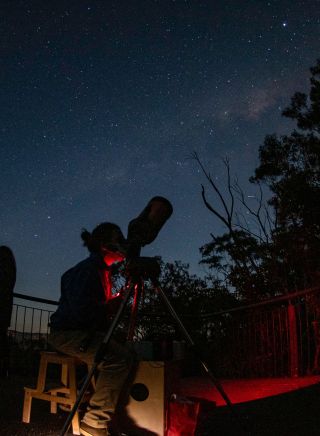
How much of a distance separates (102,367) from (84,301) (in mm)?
450

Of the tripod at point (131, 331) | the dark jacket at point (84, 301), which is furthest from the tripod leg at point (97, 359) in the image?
the dark jacket at point (84, 301)

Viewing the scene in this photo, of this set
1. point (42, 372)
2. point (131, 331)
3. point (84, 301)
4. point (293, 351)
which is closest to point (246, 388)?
point (293, 351)

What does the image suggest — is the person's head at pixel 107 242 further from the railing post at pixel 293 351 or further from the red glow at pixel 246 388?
the railing post at pixel 293 351

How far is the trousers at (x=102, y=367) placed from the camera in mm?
2541

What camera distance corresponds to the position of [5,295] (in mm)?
4531

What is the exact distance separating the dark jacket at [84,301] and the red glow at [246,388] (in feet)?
6.48

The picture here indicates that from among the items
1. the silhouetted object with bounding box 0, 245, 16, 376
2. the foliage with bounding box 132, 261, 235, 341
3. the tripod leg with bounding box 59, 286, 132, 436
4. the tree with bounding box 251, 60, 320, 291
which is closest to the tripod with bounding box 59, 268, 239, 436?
the tripod leg with bounding box 59, 286, 132, 436

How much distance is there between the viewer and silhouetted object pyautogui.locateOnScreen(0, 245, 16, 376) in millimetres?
4469

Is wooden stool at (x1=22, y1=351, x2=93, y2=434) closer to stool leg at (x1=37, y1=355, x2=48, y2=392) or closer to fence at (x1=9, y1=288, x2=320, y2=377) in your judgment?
stool leg at (x1=37, y1=355, x2=48, y2=392)

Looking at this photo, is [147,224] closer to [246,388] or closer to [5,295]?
[5,295]

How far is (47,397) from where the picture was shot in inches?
119

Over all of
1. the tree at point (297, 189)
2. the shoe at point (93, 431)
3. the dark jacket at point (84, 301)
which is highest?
the tree at point (297, 189)

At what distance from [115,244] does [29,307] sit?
11.3 feet

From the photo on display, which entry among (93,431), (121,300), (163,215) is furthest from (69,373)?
(163,215)
